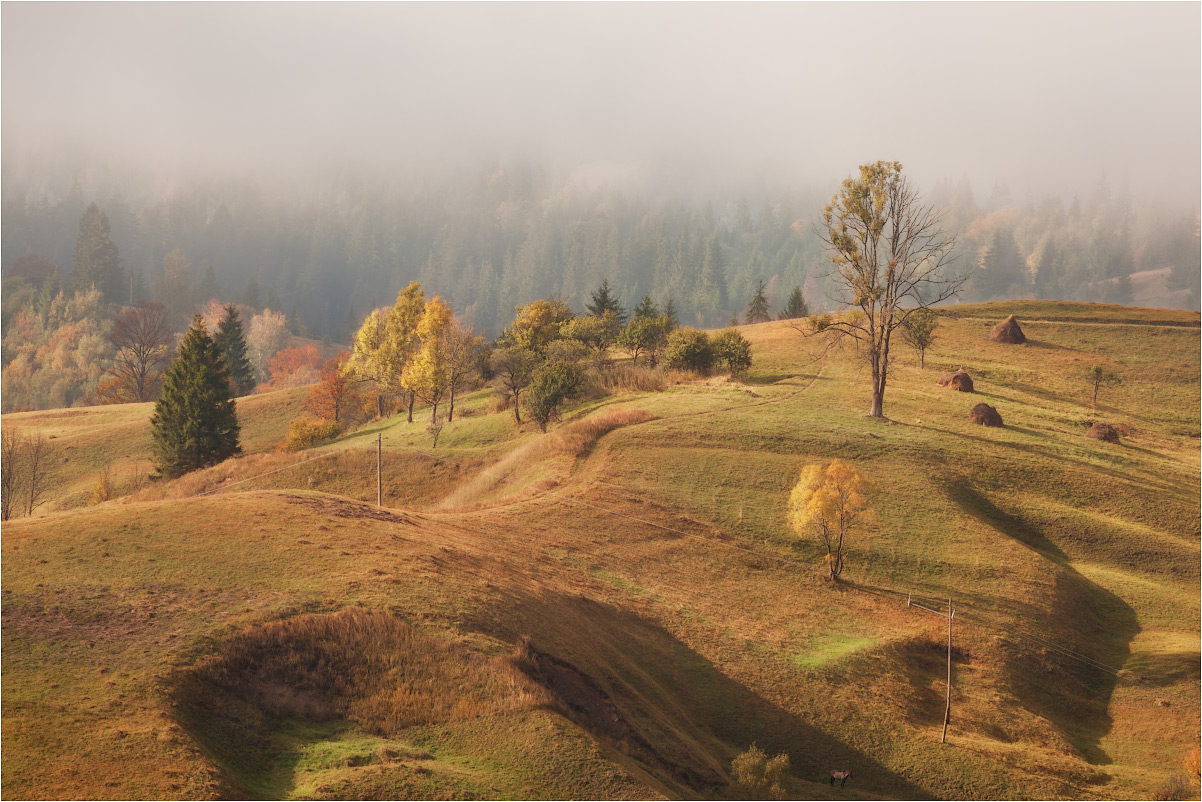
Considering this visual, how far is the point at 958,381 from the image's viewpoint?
64.8 m

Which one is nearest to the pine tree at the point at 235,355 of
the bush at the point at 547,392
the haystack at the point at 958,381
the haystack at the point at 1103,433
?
the bush at the point at 547,392

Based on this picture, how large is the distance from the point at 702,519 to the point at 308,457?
2810cm

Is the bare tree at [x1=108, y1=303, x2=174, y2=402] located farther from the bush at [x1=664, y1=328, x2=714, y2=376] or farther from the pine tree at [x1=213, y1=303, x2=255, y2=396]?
the bush at [x1=664, y1=328, x2=714, y2=376]

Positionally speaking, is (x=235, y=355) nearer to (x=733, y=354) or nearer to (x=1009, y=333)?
(x=733, y=354)

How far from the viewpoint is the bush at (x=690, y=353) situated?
220 ft

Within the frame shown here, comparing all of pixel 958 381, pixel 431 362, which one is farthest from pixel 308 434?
pixel 958 381

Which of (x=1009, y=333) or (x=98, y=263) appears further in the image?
(x=98, y=263)

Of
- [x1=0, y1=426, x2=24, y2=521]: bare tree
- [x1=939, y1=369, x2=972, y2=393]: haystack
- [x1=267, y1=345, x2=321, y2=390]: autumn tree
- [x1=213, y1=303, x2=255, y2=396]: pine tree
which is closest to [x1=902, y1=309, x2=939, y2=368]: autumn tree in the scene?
[x1=939, y1=369, x2=972, y2=393]: haystack

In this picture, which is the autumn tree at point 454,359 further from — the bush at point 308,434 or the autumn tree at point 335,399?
the autumn tree at point 335,399

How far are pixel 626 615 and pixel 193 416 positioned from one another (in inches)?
1713

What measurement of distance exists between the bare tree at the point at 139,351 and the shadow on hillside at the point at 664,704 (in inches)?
3831

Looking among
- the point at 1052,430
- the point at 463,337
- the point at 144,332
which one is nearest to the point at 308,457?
the point at 463,337

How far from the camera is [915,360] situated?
75500 millimetres

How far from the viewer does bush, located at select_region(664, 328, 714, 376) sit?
67125 millimetres
